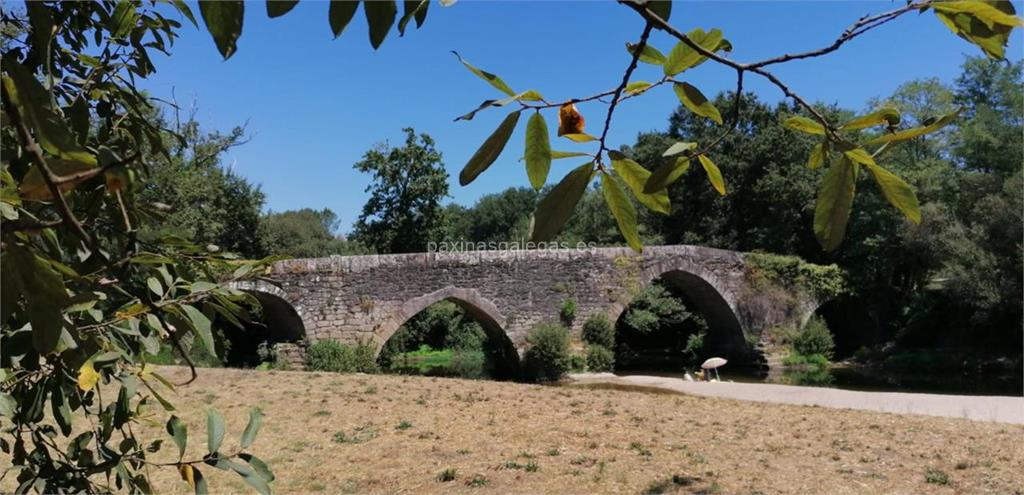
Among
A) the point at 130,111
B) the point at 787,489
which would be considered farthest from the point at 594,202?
the point at 130,111

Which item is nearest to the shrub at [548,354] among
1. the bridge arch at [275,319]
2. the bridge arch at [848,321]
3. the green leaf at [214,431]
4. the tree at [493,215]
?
the bridge arch at [275,319]

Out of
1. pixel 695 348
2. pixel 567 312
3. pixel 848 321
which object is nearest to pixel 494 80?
pixel 567 312

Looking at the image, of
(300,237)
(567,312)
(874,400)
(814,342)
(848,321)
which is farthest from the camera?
(300,237)

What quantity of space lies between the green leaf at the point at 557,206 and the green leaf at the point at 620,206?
0.06 meters

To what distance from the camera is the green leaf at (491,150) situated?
0.66m

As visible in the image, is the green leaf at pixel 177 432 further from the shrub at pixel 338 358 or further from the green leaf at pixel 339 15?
the shrub at pixel 338 358

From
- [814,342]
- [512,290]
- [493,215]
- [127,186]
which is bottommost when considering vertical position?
[814,342]

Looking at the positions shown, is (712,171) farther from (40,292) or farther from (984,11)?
(40,292)

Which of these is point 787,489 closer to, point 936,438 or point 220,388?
point 936,438

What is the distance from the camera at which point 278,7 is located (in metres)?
0.50

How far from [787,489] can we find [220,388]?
23.5 ft

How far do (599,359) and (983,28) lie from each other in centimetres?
1522

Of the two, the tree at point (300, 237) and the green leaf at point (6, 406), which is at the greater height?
the tree at point (300, 237)

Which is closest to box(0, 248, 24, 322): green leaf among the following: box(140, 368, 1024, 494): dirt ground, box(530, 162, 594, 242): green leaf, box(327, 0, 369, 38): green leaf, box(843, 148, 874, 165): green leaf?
box(327, 0, 369, 38): green leaf
